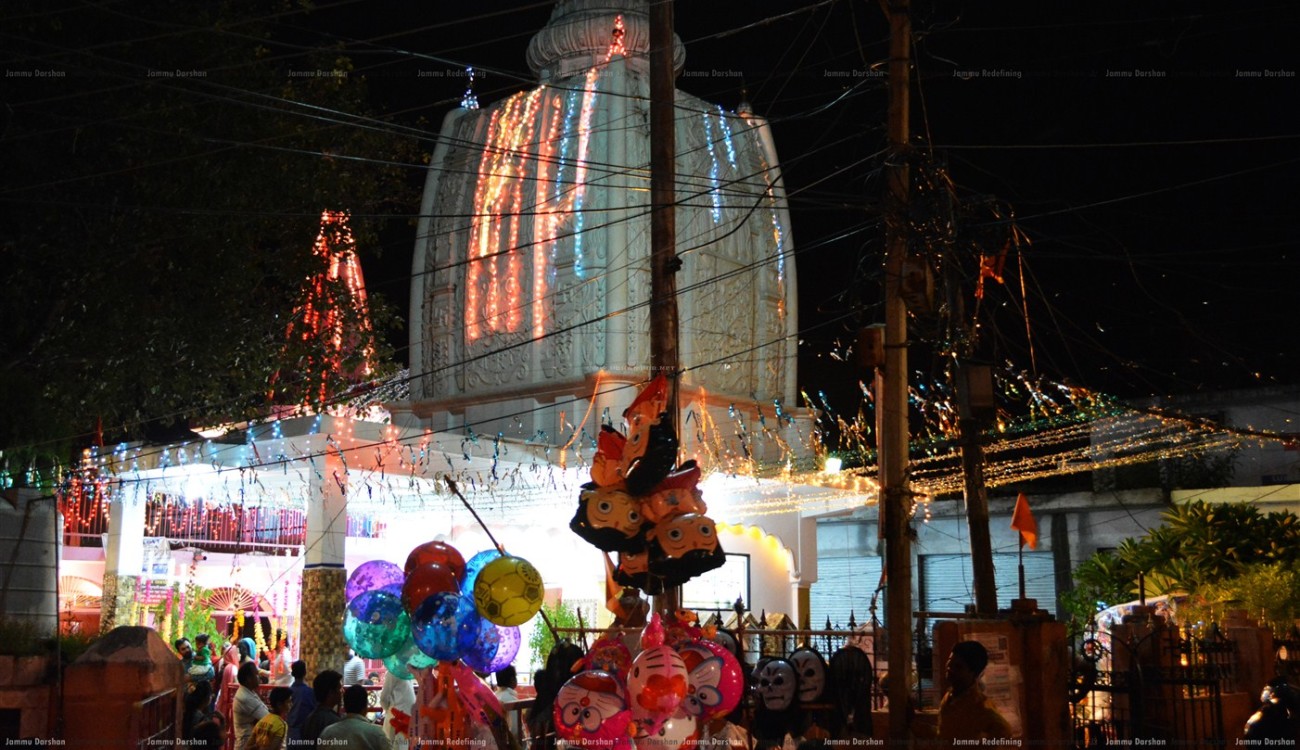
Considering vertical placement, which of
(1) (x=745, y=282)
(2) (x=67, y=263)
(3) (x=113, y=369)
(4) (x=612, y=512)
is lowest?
(4) (x=612, y=512)

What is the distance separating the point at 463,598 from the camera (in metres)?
8.67

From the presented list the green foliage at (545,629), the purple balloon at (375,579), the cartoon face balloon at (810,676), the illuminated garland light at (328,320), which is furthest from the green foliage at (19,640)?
the green foliage at (545,629)

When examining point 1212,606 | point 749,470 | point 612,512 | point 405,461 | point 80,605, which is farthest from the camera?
point 80,605

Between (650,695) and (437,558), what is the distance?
226 centimetres

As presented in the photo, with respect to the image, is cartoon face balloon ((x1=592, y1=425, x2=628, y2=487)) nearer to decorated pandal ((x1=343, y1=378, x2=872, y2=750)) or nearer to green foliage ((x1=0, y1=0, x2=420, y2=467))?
decorated pandal ((x1=343, y1=378, x2=872, y2=750))

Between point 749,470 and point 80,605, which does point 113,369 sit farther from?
point 80,605

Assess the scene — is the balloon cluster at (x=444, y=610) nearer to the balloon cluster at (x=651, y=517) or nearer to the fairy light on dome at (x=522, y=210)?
the balloon cluster at (x=651, y=517)

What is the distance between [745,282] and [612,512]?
12660 millimetres

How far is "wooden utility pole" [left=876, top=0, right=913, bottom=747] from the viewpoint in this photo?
9391 millimetres

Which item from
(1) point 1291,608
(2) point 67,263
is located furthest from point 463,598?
(1) point 1291,608

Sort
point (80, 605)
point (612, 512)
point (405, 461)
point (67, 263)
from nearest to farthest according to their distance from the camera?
point (612, 512) < point (67, 263) < point (405, 461) < point (80, 605)

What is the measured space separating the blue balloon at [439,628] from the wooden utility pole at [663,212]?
202 centimetres

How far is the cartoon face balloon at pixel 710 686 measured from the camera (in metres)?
7.80

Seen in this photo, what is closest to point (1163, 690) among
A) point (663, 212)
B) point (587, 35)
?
point (663, 212)
